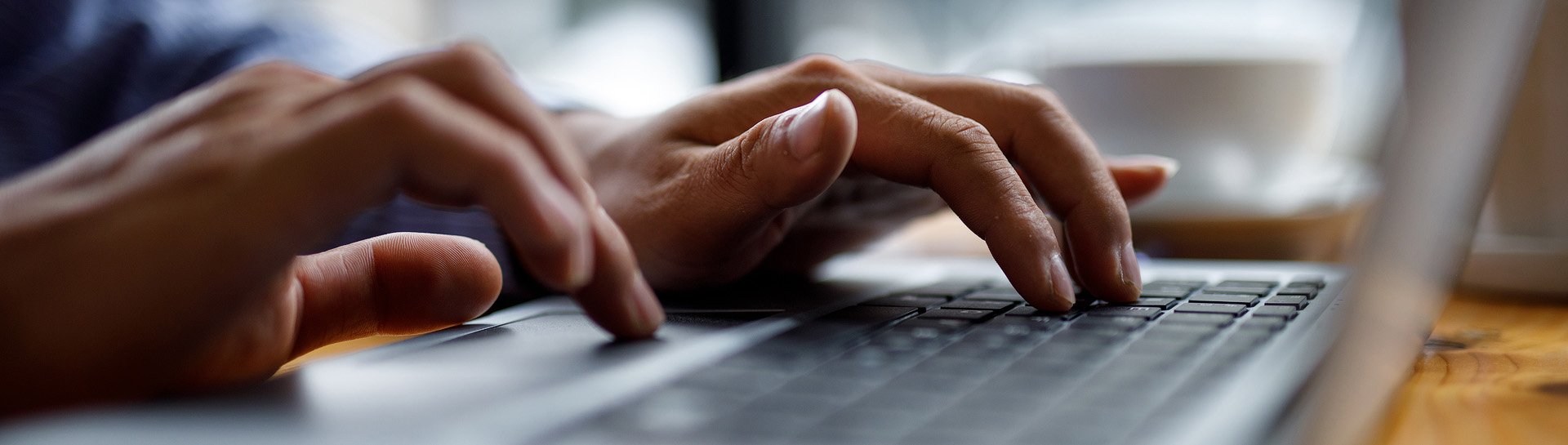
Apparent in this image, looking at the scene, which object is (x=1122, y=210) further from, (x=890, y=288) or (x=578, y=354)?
(x=578, y=354)

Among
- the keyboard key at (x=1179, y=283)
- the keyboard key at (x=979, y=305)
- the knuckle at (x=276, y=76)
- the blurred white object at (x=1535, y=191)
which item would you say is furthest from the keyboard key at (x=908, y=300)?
the blurred white object at (x=1535, y=191)

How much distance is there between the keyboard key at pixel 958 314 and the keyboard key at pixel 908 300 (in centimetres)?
2

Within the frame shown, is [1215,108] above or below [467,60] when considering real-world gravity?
below

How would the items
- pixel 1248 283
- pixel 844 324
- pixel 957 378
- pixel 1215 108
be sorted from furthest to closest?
pixel 1215 108, pixel 1248 283, pixel 844 324, pixel 957 378

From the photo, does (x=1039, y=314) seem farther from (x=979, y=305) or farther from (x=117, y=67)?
(x=117, y=67)

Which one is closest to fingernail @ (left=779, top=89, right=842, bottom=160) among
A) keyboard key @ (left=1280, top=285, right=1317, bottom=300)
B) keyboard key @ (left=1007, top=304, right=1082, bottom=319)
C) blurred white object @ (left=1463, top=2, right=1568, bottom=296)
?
keyboard key @ (left=1007, top=304, right=1082, bottom=319)

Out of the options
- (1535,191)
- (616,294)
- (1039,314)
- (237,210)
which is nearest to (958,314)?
(1039,314)

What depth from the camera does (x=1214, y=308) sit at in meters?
0.38

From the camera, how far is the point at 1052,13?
2.17 metres

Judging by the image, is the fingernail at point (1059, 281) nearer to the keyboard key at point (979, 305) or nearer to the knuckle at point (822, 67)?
the keyboard key at point (979, 305)

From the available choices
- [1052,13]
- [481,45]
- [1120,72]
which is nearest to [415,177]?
[481,45]

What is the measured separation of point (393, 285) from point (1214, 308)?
12.7 inches

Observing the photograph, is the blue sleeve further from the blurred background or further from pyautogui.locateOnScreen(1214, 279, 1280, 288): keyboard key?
pyautogui.locateOnScreen(1214, 279, 1280, 288): keyboard key

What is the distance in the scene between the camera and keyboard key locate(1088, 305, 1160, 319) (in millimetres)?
372
